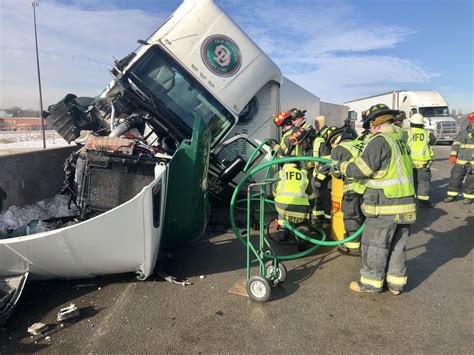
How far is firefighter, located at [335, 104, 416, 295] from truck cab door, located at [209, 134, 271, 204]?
224 cm

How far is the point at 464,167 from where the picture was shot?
22.5 feet

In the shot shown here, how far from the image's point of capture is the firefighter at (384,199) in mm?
2984

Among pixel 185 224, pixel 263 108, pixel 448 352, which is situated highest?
pixel 263 108

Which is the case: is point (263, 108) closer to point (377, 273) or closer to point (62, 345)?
point (377, 273)

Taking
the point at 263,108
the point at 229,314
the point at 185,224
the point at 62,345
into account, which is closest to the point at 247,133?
the point at 263,108

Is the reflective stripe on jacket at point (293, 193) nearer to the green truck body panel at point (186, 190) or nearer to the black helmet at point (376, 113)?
the green truck body panel at point (186, 190)

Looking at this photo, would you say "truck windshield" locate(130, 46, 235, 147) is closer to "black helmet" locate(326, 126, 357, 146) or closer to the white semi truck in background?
"black helmet" locate(326, 126, 357, 146)

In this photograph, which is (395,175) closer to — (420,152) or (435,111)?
(420,152)

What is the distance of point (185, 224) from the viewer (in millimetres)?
3602

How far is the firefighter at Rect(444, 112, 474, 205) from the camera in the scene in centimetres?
661

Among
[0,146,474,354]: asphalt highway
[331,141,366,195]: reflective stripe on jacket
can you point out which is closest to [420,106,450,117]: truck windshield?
[0,146,474,354]: asphalt highway

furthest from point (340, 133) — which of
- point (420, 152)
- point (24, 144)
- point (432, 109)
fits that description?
point (24, 144)

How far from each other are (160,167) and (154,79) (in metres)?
2.22

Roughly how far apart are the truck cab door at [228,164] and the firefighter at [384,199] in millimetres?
2244
